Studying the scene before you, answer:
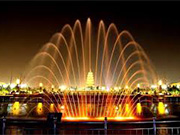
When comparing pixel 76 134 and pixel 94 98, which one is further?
pixel 94 98

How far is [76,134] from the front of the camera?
14.0 meters

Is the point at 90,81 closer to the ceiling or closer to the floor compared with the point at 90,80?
closer to the floor

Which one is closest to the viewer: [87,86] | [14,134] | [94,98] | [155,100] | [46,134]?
[46,134]

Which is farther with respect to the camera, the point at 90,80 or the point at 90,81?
the point at 90,80

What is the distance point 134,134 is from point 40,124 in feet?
24.6

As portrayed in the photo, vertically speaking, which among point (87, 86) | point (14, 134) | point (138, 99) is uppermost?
point (87, 86)

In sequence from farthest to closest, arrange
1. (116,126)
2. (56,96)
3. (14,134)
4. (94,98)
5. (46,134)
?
1. (56,96)
2. (94,98)
3. (116,126)
4. (14,134)
5. (46,134)

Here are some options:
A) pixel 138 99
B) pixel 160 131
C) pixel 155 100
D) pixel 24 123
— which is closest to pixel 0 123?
pixel 24 123

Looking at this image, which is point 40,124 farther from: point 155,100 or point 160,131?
point 155,100

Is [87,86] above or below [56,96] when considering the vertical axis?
above

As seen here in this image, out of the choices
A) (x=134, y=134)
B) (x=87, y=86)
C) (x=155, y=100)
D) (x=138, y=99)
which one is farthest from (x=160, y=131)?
(x=87, y=86)

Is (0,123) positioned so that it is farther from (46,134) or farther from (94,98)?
(94,98)

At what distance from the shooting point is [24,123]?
666 inches

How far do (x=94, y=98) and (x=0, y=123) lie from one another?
29295mm
